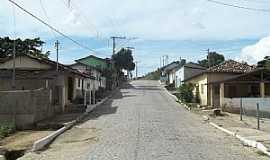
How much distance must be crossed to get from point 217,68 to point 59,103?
720 inches

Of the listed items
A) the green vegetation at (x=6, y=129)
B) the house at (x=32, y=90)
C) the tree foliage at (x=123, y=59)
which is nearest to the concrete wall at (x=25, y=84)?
the house at (x=32, y=90)

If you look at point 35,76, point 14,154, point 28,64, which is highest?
point 28,64

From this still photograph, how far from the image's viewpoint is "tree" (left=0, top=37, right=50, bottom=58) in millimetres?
49062

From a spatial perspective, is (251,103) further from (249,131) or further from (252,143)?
(252,143)

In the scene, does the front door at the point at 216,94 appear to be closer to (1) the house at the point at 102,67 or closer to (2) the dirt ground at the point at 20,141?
(2) the dirt ground at the point at 20,141

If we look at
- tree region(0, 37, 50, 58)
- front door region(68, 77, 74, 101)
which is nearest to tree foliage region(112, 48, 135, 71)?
tree region(0, 37, 50, 58)

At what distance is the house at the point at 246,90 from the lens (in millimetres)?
30406

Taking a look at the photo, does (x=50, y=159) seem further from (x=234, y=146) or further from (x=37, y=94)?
(x=37, y=94)

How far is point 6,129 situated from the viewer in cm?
2369

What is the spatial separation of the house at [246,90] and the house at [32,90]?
12385 millimetres

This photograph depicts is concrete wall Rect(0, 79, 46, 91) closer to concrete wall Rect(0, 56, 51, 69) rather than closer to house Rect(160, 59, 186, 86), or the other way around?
concrete wall Rect(0, 56, 51, 69)

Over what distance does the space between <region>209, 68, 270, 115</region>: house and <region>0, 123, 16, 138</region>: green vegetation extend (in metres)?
14.3

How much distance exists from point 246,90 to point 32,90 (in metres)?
22.1

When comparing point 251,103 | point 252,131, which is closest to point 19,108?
point 252,131
